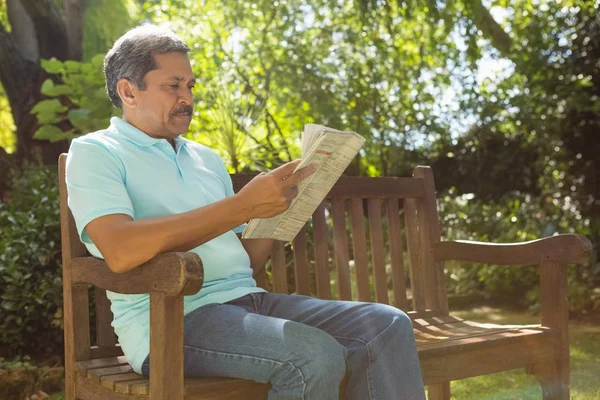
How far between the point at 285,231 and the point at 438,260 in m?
1.11

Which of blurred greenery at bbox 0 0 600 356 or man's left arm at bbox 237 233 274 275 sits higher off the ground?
blurred greenery at bbox 0 0 600 356

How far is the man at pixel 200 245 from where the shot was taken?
1948 mm

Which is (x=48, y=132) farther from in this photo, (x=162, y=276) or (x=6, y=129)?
(x=6, y=129)

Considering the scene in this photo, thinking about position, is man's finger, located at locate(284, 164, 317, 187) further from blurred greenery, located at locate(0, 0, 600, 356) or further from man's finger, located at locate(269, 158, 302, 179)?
blurred greenery, located at locate(0, 0, 600, 356)

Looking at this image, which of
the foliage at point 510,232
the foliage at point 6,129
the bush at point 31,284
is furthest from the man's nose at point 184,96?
the foliage at point 6,129

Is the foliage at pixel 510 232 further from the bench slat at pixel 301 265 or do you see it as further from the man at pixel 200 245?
the man at pixel 200 245

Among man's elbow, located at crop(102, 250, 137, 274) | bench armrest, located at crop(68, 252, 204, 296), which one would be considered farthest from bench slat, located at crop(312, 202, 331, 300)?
man's elbow, located at crop(102, 250, 137, 274)

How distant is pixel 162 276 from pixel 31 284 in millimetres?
2756

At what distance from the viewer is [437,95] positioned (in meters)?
8.49

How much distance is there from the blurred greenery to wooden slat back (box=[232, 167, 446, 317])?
2853 mm

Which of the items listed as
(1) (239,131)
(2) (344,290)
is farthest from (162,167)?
(1) (239,131)

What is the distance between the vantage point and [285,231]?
2443 mm

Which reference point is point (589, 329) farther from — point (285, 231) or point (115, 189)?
point (115, 189)

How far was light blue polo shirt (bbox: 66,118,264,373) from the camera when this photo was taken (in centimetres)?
206
